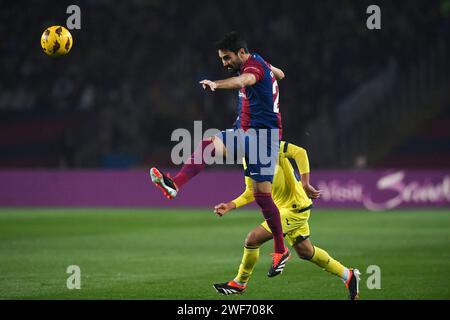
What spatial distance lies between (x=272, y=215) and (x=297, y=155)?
78 cm

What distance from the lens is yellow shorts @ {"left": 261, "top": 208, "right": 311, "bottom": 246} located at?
9852 millimetres

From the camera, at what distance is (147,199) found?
2700cm

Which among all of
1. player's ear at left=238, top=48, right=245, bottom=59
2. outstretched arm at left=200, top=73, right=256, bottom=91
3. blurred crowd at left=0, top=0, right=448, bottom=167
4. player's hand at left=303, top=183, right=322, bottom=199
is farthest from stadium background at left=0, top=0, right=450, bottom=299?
outstretched arm at left=200, top=73, right=256, bottom=91

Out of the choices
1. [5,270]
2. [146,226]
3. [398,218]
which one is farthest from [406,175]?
[5,270]

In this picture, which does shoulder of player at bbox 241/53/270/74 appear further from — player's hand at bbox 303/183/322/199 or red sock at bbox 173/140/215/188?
player's hand at bbox 303/183/322/199

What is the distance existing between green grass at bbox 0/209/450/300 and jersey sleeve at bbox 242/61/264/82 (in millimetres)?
2488

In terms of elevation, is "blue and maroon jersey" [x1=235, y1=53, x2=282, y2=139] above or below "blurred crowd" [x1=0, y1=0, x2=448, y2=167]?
below

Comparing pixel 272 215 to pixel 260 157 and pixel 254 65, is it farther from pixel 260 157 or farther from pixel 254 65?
pixel 254 65

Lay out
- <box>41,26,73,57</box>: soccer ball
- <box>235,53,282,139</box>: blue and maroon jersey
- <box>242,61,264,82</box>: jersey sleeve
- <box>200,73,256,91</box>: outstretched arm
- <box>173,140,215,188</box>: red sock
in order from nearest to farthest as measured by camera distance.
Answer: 1. <box>200,73,256,91</box>: outstretched arm
2. <box>173,140,215,188</box>: red sock
3. <box>242,61,264,82</box>: jersey sleeve
4. <box>235,53,282,139</box>: blue and maroon jersey
5. <box>41,26,73,57</box>: soccer ball

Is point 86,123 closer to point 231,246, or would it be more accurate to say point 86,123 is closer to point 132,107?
point 132,107

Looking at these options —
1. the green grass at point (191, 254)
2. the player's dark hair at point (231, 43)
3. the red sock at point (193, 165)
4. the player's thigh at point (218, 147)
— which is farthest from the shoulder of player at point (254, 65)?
the green grass at point (191, 254)

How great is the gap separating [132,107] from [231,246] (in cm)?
1593

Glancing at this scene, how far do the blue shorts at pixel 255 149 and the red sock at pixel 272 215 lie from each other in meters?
0.20

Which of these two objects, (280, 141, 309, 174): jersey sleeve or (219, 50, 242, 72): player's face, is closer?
(219, 50, 242, 72): player's face
